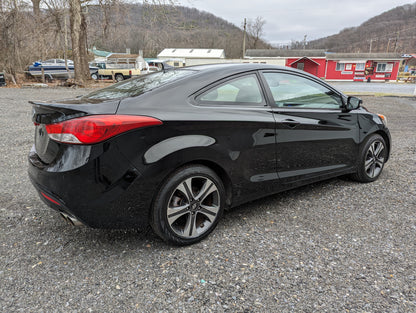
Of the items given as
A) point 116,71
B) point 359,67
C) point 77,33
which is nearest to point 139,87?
point 77,33

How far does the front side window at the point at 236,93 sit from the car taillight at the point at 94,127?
680 mm

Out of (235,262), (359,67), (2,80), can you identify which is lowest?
(235,262)

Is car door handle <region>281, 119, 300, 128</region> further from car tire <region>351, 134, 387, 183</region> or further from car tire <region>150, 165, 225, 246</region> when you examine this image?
car tire <region>351, 134, 387, 183</region>

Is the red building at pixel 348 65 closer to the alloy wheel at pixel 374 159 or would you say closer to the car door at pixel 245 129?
the alloy wheel at pixel 374 159

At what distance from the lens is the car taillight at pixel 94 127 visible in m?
2.03

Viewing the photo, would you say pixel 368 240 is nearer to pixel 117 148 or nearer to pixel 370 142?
pixel 370 142

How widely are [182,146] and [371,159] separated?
9.63 ft

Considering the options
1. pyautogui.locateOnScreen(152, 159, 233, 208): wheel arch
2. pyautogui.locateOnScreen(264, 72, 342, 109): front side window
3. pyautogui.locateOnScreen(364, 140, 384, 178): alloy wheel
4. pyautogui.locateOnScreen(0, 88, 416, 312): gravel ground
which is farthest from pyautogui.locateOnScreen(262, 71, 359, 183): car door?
pyautogui.locateOnScreen(152, 159, 233, 208): wheel arch

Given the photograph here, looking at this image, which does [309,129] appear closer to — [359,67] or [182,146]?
[182,146]

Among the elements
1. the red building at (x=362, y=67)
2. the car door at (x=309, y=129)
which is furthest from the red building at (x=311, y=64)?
the car door at (x=309, y=129)

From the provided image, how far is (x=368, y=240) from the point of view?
8.77ft

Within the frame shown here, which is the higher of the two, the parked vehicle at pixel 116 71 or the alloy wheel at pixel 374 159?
the parked vehicle at pixel 116 71

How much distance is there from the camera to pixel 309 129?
3.18m

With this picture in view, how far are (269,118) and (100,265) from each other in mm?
1933
